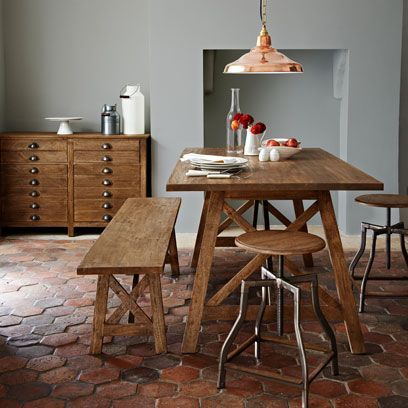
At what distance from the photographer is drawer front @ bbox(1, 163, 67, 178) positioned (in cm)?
666

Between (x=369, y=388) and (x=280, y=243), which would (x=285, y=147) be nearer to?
(x=280, y=243)

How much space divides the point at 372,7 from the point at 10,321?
3997mm

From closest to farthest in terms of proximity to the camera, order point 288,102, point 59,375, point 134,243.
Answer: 1. point 59,375
2. point 134,243
3. point 288,102

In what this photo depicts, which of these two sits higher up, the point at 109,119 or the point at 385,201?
the point at 109,119

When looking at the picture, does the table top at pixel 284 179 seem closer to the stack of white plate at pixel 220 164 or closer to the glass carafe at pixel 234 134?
the stack of white plate at pixel 220 164

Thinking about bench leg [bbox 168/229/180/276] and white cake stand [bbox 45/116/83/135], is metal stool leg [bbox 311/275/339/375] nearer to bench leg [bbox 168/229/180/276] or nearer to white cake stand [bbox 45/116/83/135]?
bench leg [bbox 168/229/180/276]

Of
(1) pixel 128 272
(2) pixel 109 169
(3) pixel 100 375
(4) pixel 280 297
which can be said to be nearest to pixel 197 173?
(1) pixel 128 272

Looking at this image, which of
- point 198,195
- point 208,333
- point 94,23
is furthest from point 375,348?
point 94,23

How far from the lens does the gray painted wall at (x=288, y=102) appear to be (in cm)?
722

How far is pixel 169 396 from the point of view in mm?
3367

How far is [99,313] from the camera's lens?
3844 mm

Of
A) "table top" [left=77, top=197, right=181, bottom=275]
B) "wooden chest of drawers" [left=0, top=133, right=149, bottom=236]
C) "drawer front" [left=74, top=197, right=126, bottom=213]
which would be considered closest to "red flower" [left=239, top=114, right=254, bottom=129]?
"table top" [left=77, top=197, right=181, bottom=275]

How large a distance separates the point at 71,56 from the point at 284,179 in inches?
148

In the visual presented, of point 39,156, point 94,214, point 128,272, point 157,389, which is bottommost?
point 157,389
